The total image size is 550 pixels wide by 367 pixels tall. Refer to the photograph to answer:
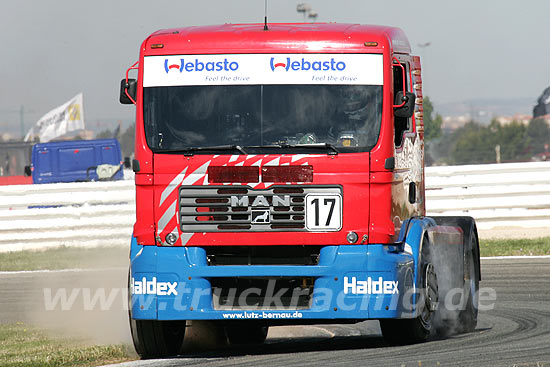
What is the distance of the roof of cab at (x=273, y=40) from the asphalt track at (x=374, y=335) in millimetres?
2451

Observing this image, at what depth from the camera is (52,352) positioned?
9297mm

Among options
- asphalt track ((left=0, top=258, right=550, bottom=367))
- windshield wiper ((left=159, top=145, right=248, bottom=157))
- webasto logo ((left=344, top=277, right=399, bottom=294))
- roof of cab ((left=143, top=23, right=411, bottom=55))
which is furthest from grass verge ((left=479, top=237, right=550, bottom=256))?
windshield wiper ((left=159, top=145, right=248, bottom=157))

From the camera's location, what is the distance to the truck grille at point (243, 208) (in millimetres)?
8508

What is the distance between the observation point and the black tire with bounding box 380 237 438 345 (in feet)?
29.6

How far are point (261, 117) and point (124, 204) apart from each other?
1250 cm

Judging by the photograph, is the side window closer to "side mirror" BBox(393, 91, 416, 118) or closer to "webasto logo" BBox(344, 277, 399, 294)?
"side mirror" BBox(393, 91, 416, 118)

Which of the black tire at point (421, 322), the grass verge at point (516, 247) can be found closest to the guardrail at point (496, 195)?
the grass verge at point (516, 247)

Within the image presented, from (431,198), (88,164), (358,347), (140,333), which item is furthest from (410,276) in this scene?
(88,164)

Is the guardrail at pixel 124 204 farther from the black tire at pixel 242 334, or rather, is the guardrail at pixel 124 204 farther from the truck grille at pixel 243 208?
the truck grille at pixel 243 208

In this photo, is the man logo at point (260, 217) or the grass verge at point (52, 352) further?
the grass verge at point (52, 352)

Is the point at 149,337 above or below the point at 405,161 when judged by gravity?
below

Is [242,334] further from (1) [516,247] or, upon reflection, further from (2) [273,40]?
(1) [516,247]

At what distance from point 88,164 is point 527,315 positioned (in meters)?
21.1

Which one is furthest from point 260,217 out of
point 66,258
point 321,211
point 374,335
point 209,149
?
point 66,258
